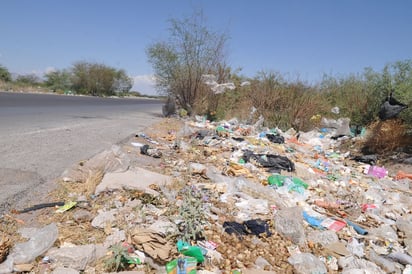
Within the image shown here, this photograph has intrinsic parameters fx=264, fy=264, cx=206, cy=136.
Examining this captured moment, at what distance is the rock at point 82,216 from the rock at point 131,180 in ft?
1.19

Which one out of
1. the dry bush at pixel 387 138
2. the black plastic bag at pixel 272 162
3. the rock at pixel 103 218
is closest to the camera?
the rock at pixel 103 218

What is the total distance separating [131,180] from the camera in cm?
307

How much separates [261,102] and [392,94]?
4319 mm

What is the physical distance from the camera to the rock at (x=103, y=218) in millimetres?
2234

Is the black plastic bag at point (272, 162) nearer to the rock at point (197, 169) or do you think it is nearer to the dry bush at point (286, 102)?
the rock at point (197, 169)

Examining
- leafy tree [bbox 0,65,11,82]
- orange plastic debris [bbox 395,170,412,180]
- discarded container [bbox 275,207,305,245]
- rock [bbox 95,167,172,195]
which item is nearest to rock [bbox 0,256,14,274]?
rock [bbox 95,167,172,195]

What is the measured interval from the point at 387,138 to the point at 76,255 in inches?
299

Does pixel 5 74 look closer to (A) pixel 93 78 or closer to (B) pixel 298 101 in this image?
(A) pixel 93 78

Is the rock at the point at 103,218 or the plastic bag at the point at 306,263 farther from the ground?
the rock at the point at 103,218

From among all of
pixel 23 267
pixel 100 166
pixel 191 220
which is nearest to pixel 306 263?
pixel 191 220

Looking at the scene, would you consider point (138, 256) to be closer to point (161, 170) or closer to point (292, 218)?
point (292, 218)


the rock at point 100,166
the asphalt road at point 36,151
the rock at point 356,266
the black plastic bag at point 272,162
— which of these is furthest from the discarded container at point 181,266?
the black plastic bag at point 272,162

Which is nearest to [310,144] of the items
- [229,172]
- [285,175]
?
[285,175]

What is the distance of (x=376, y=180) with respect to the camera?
5.02 m
